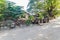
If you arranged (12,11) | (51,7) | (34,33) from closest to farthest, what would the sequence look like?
1. (34,33)
2. (12,11)
3. (51,7)

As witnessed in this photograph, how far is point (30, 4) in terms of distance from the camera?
5.47 meters

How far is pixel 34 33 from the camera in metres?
4.54

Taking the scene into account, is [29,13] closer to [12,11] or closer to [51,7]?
[12,11]

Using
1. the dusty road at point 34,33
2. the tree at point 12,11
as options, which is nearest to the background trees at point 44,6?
the tree at point 12,11

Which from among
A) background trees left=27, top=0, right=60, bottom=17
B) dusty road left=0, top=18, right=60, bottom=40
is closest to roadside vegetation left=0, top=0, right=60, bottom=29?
background trees left=27, top=0, right=60, bottom=17

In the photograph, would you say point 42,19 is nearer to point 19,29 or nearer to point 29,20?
point 29,20

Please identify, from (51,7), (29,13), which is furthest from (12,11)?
(51,7)

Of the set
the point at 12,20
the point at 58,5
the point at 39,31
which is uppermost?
the point at 58,5

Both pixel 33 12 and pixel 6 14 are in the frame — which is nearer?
pixel 6 14

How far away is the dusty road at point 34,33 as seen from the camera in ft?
14.0

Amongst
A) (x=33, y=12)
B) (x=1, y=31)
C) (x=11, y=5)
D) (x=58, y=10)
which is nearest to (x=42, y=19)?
(x=33, y=12)

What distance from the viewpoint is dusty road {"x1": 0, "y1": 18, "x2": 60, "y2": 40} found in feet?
14.0

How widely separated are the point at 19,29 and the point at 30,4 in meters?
→ 1.12

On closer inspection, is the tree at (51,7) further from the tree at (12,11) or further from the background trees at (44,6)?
the tree at (12,11)
